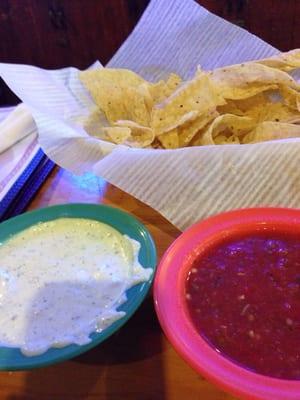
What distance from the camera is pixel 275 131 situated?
43.9 inches

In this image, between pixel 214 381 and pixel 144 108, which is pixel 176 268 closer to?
pixel 214 381

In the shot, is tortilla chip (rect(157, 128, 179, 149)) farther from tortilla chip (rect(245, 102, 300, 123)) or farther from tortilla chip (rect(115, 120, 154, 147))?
tortilla chip (rect(245, 102, 300, 123))

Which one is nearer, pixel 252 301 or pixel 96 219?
pixel 252 301

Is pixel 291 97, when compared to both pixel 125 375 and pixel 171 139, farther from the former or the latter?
pixel 125 375

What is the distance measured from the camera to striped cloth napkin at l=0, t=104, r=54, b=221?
1.16 meters

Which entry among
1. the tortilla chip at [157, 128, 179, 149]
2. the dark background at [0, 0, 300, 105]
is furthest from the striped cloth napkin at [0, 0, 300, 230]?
the dark background at [0, 0, 300, 105]

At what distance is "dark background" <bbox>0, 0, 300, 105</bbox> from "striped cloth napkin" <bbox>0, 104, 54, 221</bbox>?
165 cm

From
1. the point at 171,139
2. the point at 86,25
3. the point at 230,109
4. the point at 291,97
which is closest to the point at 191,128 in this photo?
the point at 171,139

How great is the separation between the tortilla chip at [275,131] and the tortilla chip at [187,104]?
0.58 feet

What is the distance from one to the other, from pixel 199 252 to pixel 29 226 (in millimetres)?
415

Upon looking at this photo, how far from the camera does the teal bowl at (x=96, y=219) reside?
637 millimetres

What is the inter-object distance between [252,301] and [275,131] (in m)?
0.63

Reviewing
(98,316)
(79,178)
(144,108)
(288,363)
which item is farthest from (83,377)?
(144,108)

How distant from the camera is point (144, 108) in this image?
1397 millimetres
